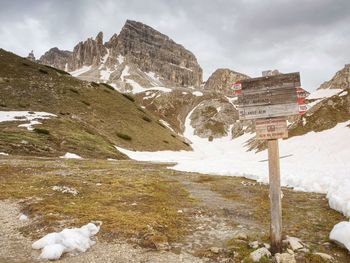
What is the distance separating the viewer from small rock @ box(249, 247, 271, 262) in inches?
343

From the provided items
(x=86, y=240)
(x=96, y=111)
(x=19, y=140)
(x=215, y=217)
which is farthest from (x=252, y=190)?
(x=96, y=111)

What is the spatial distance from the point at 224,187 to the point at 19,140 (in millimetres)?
29199

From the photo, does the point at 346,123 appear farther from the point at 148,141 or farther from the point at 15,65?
the point at 15,65

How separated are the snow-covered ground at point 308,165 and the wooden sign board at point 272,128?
5.09m

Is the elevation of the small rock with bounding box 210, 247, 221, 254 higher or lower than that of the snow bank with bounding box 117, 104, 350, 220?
lower

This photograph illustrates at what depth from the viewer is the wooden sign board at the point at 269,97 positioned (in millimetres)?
9867

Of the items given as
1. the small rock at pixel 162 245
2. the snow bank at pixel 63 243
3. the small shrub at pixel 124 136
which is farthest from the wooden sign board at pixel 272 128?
the small shrub at pixel 124 136

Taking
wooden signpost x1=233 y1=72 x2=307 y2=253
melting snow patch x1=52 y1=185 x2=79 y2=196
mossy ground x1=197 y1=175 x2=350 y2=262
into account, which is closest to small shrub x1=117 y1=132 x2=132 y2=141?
mossy ground x1=197 y1=175 x2=350 y2=262

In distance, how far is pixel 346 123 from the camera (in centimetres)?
4972

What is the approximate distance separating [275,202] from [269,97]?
10.1 ft

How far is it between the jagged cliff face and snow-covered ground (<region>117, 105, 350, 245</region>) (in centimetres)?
4250

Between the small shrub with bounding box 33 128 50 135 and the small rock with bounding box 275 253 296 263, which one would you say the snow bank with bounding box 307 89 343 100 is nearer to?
the small shrub with bounding box 33 128 50 135

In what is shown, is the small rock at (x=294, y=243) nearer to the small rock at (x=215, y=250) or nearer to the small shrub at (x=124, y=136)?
the small rock at (x=215, y=250)

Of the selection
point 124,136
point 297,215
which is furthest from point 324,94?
point 297,215
